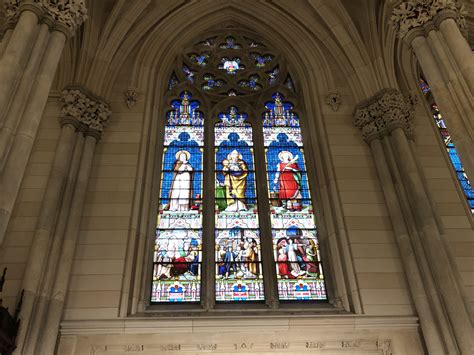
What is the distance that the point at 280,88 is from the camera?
11359mm

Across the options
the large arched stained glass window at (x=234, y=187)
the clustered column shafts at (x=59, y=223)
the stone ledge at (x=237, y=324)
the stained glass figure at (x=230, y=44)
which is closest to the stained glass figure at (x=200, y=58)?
→ the large arched stained glass window at (x=234, y=187)

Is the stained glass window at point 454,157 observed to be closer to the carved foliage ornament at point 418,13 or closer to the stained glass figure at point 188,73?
the carved foliage ornament at point 418,13

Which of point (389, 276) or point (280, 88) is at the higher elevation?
point (280, 88)

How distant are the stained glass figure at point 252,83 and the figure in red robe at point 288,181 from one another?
2119 millimetres

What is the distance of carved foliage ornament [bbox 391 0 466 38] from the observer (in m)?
7.33

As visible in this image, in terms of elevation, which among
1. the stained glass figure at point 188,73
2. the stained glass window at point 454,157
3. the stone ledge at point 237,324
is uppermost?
the stained glass figure at point 188,73

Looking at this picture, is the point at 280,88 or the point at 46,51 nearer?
the point at 46,51

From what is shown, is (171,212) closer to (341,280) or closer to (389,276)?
(341,280)

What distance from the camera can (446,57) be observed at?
6.82 metres

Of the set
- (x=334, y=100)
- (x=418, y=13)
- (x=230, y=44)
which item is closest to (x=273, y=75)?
(x=230, y=44)

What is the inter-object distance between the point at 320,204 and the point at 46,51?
5.37 m

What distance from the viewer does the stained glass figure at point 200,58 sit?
11.8 m

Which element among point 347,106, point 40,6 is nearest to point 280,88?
point 347,106

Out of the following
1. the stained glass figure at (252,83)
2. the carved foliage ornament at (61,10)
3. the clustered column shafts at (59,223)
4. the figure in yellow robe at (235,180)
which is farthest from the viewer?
the stained glass figure at (252,83)
